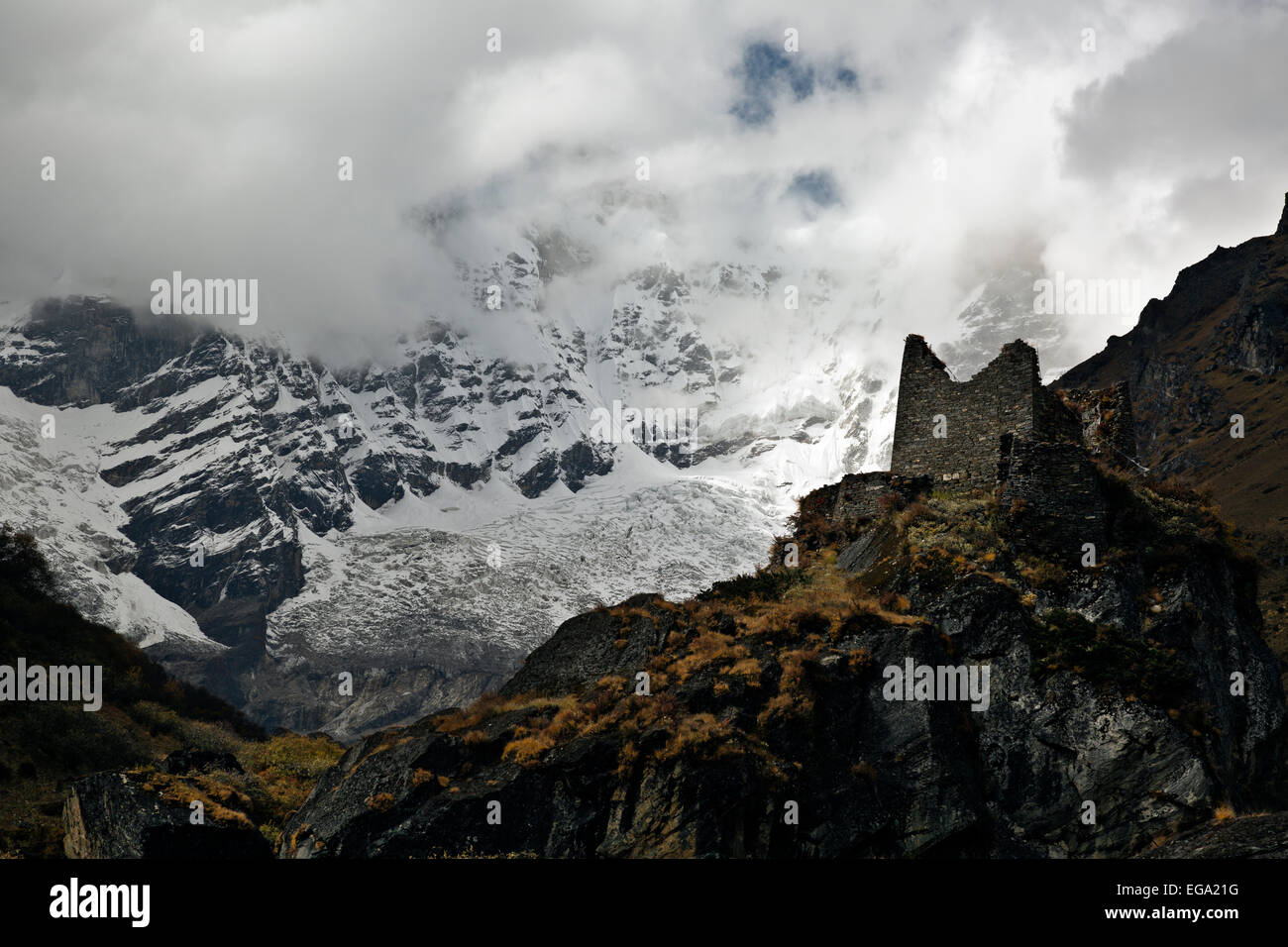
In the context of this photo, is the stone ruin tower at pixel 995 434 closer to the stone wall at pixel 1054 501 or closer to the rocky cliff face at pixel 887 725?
the stone wall at pixel 1054 501

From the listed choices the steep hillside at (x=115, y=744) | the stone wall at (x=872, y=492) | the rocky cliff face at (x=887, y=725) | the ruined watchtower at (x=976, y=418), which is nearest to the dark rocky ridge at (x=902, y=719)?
the rocky cliff face at (x=887, y=725)

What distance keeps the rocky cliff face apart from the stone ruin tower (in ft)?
5.08

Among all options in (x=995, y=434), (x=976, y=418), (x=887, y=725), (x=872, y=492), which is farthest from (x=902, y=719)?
(x=976, y=418)

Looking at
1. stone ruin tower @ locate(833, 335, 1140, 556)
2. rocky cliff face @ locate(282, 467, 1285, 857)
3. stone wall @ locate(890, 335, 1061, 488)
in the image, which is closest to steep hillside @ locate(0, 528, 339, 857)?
rocky cliff face @ locate(282, 467, 1285, 857)

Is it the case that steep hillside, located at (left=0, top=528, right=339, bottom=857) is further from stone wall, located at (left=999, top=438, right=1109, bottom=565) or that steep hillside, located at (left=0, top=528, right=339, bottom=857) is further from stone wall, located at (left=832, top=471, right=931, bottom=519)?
stone wall, located at (left=999, top=438, right=1109, bottom=565)

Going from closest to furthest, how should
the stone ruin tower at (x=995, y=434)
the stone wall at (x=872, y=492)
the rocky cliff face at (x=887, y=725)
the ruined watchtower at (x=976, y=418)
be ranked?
Answer: the rocky cliff face at (x=887, y=725)
the stone ruin tower at (x=995, y=434)
the ruined watchtower at (x=976, y=418)
the stone wall at (x=872, y=492)

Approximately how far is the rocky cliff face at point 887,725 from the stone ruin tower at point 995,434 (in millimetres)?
1549

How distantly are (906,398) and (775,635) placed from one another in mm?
13380

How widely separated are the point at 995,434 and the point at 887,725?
14.0 meters

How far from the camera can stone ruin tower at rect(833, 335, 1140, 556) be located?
33.5m

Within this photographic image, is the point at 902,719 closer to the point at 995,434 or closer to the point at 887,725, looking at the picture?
the point at 887,725

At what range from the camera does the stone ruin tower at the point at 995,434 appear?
110 ft

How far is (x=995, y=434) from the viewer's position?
37188 mm

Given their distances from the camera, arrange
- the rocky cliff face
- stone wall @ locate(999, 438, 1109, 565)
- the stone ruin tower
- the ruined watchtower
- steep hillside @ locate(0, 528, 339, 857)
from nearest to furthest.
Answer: the rocky cliff face, steep hillside @ locate(0, 528, 339, 857), stone wall @ locate(999, 438, 1109, 565), the stone ruin tower, the ruined watchtower
